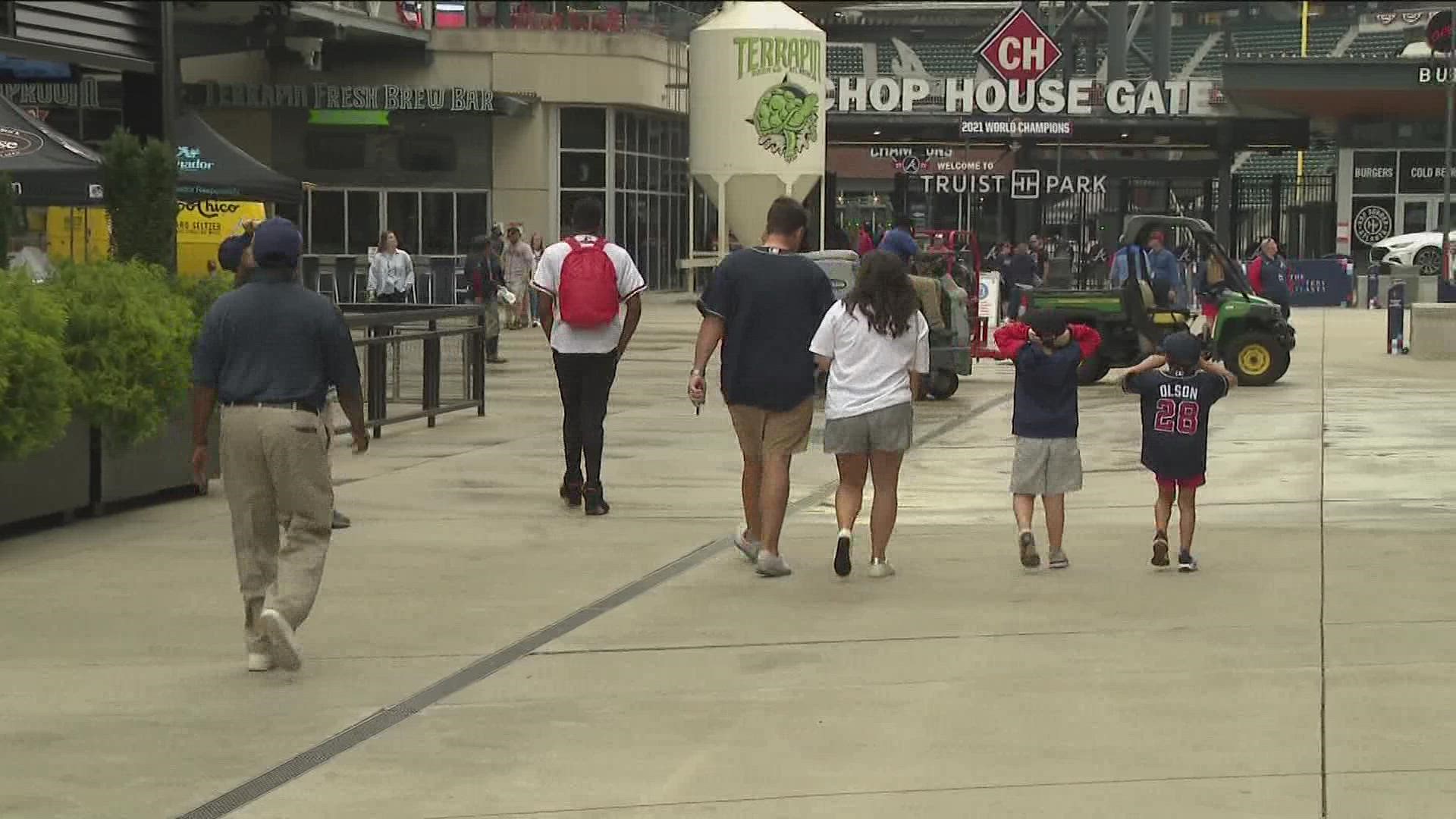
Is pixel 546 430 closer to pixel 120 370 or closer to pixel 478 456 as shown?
pixel 478 456

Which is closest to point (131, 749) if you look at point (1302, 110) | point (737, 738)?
point (737, 738)

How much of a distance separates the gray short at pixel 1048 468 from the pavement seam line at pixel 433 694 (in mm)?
1701

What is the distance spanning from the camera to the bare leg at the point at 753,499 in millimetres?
10609

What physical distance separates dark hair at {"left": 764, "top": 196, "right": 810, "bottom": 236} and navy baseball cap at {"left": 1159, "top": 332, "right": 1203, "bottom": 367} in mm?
1896

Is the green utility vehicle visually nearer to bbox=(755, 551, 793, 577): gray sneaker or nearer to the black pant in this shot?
the black pant

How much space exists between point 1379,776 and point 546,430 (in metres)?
12.0

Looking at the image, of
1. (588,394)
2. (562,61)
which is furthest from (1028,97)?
(588,394)

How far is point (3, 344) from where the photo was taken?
10.3 metres

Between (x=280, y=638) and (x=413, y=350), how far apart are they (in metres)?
9.66

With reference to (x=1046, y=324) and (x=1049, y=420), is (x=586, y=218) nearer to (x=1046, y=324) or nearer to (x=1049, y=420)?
(x=1046, y=324)

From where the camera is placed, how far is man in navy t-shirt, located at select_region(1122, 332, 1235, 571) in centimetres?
1039

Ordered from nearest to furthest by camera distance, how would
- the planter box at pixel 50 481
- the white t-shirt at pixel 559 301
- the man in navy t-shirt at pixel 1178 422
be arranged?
the man in navy t-shirt at pixel 1178 422 < the planter box at pixel 50 481 < the white t-shirt at pixel 559 301

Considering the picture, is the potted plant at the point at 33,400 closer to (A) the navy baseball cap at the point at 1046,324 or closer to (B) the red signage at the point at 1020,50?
(A) the navy baseball cap at the point at 1046,324

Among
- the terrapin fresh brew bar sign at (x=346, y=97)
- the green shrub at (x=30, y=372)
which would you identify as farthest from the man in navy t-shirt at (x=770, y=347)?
the terrapin fresh brew bar sign at (x=346, y=97)
